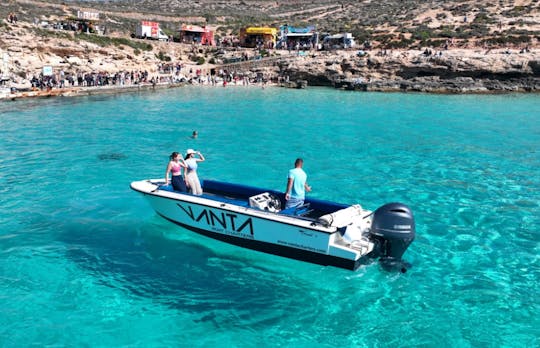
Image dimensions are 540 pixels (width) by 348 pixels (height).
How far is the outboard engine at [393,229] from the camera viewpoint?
8867 millimetres

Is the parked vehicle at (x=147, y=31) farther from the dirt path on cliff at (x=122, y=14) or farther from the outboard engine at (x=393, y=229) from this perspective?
the outboard engine at (x=393, y=229)

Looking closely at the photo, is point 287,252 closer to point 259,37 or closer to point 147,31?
point 259,37

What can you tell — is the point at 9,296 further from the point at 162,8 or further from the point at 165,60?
the point at 162,8

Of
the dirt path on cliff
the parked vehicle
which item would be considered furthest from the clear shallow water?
the dirt path on cliff

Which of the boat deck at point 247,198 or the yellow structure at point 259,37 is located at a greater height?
the yellow structure at point 259,37

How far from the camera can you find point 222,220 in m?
10.6

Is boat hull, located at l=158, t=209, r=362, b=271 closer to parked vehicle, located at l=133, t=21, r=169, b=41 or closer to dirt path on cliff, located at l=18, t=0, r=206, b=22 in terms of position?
parked vehicle, located at l=133, t=21, r=169, b=41

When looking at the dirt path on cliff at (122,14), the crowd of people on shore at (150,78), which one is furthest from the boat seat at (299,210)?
the dirt path on cliff at (122,14)

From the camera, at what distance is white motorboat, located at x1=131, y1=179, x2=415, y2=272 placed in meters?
9.05

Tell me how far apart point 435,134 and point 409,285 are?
58.8 ft

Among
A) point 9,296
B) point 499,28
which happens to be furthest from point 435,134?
point 499,28

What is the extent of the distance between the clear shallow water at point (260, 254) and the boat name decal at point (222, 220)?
26.9 inches

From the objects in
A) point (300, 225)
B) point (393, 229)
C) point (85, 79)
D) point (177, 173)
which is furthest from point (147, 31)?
point (393, 229)

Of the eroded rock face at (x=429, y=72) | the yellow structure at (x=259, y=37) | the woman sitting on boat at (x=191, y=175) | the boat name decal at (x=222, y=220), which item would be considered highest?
the yellow structure at (x=259, y=37)
